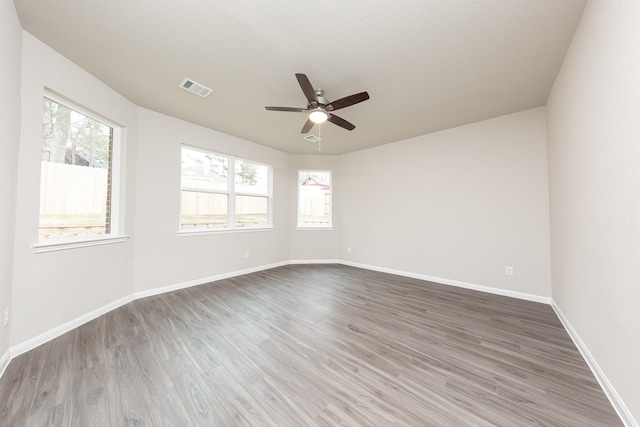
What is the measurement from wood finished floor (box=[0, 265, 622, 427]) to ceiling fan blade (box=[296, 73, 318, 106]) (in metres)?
2.35

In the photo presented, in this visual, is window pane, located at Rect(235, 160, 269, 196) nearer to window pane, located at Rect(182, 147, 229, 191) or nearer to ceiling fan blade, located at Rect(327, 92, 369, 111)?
window pane, located at Rect(182, 147, 229, 191)

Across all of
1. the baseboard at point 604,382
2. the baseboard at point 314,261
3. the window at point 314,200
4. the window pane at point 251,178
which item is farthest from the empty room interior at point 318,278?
the window at point 314,200

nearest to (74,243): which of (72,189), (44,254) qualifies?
(44,254)

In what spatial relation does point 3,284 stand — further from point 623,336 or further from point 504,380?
point 623,336

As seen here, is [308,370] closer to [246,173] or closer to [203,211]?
[203,211]

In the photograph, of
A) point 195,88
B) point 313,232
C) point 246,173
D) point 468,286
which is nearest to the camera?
point 195,88

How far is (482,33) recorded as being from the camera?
1837 millimetres

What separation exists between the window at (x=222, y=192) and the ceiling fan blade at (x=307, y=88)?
8.26 ft

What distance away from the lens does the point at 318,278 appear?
4117mm

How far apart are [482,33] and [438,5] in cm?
54

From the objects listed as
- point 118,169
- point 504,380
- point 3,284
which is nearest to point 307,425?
point 504,380

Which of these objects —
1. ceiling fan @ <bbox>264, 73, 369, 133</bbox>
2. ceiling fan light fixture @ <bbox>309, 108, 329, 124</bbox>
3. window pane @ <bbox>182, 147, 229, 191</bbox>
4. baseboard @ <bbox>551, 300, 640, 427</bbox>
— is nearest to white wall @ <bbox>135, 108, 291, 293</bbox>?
window pane @ <bbox>182, 147, 229, 191</bbox>

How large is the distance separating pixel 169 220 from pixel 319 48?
3.12 m

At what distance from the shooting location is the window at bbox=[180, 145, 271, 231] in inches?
148
